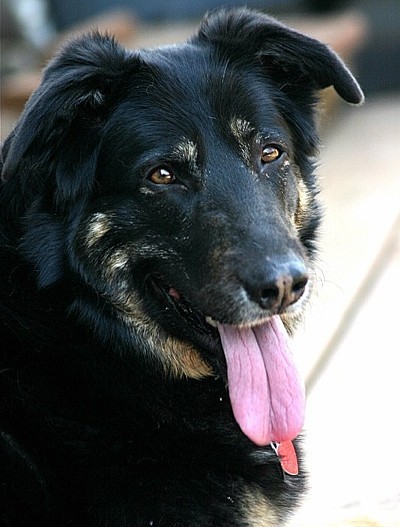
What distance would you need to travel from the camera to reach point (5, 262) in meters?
3.39

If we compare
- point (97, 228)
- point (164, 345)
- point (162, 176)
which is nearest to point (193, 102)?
point (162, 176)

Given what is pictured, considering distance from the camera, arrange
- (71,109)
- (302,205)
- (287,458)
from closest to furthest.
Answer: (71,109)
(287,458)
(302,205)

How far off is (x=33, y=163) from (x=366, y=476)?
6.22 ft

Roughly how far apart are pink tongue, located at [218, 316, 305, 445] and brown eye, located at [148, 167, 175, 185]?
508mm

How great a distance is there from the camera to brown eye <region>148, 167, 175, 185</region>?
3.32 m

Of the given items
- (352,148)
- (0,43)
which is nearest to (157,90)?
(352,148)

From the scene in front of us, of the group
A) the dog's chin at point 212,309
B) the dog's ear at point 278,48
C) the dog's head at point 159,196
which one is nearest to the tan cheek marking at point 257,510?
the dog's head at point 159,196

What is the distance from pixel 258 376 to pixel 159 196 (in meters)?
0.68

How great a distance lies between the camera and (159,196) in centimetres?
331

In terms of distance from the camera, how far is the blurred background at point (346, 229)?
4.15 metres

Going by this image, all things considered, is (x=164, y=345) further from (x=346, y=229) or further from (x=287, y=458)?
(x=346, y=229)

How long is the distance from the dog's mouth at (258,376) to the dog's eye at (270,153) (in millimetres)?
545

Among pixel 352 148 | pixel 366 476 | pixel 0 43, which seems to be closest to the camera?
pixel 366 476

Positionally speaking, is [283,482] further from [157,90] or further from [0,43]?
[0,43]
